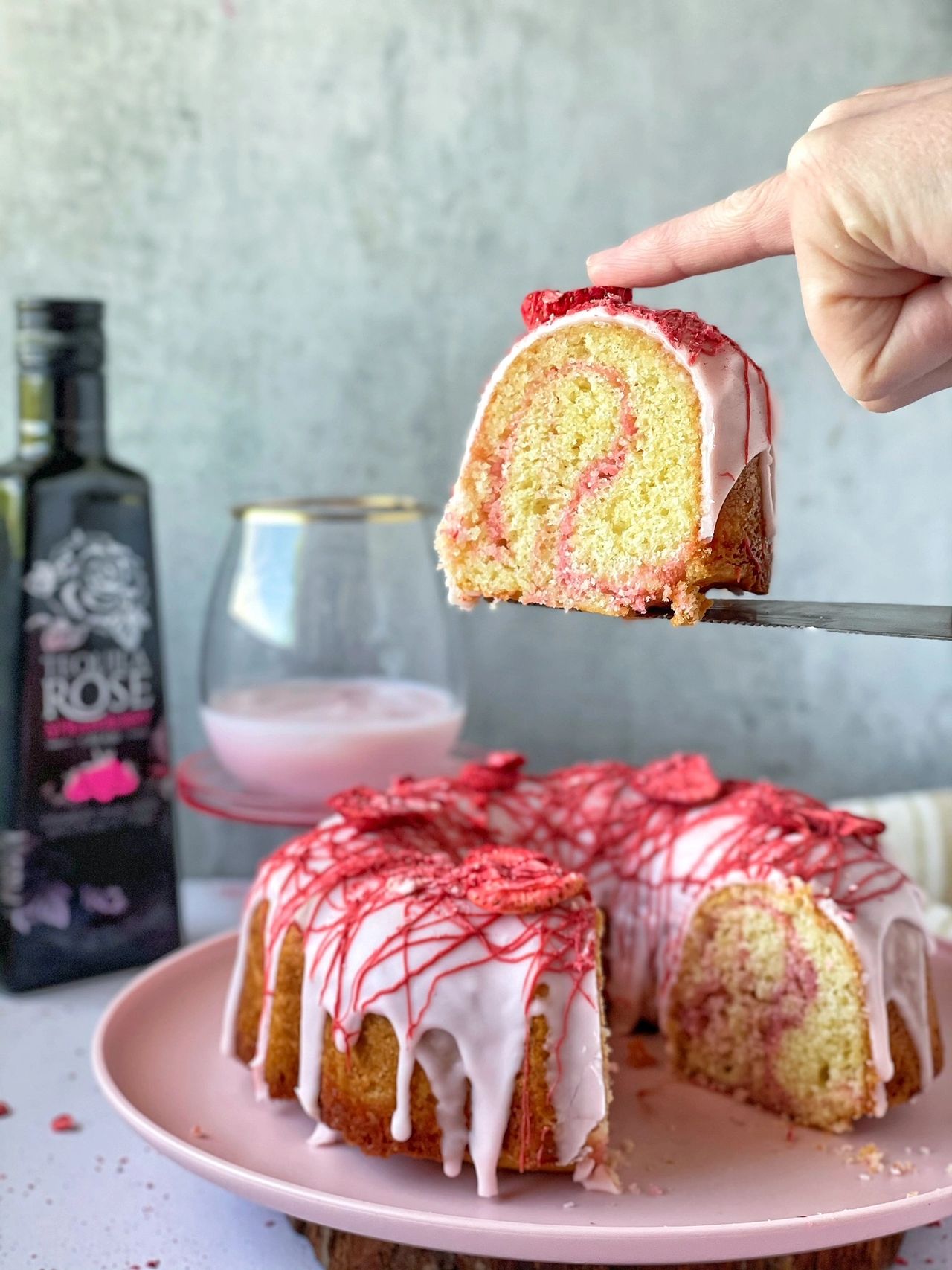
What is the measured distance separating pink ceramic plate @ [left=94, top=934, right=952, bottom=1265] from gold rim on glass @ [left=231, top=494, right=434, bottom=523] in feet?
2.27

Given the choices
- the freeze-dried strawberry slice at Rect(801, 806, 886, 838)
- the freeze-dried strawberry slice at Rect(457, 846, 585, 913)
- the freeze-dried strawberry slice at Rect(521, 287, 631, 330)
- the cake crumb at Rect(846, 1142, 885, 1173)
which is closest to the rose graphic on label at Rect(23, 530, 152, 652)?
the freeze-dried strawberry slice at Rect(457, 846, 585, 913)

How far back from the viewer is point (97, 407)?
1.89 meters

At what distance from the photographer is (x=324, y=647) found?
6.46 feet

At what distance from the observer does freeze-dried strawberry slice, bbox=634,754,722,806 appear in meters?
1.65

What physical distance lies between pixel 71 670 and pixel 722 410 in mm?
1061

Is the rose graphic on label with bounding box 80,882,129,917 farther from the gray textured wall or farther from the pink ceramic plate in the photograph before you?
the gray textured wall

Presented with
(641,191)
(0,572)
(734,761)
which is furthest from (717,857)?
(641,191)

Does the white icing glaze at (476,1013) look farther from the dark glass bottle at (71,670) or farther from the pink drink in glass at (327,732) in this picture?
Answer: the dark glass bottle at (71,670)

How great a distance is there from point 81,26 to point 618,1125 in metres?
1.88

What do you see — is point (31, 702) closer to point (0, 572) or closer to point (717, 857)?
point (0, 572)

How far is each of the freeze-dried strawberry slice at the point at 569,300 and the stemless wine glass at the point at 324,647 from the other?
756 mm

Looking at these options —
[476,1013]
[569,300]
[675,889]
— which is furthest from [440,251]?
[476,1013]

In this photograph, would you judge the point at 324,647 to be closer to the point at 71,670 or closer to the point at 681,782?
the point at 71,670

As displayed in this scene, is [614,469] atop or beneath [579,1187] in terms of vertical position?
atop
